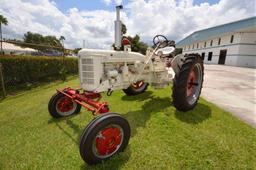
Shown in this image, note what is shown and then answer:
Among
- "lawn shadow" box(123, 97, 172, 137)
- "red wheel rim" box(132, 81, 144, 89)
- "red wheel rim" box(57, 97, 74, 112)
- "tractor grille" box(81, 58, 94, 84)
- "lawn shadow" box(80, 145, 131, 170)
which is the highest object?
"tractor grille" box(81, 58, 94, 84)

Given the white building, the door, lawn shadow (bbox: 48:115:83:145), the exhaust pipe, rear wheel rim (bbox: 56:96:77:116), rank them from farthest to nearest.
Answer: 1. the door
2. the white building
3. rear wheel rim (bbox: 56:96:77:116)
4. the exhaust pipe
5. lawn shadow (bbox: 48:115:83:145)

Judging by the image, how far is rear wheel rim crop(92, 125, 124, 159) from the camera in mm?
2016

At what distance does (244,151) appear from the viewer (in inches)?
88.0

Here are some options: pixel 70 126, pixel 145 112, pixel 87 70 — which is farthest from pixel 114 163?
pixel 145 112

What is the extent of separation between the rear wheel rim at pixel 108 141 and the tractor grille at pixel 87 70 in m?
0.98

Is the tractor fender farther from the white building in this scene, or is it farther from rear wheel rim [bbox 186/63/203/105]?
the white building

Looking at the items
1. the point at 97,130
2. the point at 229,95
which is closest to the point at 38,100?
the point at 97,130

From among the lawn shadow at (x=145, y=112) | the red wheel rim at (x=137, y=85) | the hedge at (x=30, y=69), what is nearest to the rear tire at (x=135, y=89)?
the red wheel rim at (x=137, y=85)

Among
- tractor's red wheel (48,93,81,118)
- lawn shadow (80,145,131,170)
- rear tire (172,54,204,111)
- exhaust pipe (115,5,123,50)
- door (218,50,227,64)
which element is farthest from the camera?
door (218,50,227,64)

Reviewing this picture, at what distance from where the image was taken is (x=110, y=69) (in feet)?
9.61

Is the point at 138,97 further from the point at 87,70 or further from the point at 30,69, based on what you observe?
the point at 30,69

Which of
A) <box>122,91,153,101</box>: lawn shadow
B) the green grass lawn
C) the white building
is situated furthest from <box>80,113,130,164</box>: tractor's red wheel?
the white building

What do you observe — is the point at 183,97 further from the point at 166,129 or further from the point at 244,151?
the point at 244,151

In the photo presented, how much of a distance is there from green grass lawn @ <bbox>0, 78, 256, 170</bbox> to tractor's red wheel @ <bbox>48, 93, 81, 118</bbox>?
0.62ft
